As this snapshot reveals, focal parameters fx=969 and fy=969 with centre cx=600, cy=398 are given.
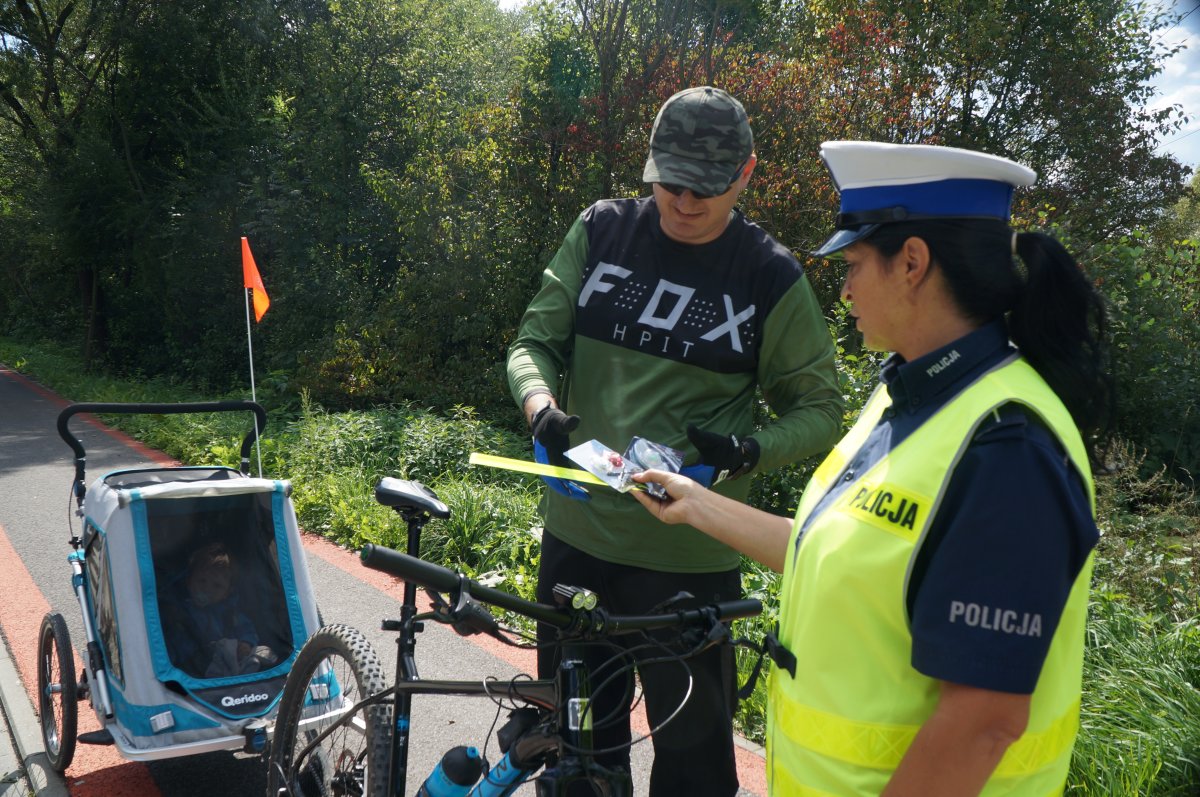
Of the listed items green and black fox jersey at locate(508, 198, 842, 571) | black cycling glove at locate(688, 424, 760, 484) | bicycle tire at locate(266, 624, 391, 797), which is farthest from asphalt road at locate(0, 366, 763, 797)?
black cycling glove at locate(688, 424, 760, 484)

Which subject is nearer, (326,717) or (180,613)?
(326,717)

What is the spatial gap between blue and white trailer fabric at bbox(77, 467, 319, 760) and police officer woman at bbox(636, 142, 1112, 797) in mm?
2641

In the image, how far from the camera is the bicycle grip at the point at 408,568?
178 centimetres

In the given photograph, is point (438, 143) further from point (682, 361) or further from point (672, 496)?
point (672, 496)

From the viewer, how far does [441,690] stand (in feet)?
7.46

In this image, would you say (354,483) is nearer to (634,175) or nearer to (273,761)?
(634,175)

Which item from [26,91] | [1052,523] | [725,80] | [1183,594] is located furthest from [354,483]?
[26,91]

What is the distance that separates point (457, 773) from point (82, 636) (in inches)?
171

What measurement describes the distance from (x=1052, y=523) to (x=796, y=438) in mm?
1241

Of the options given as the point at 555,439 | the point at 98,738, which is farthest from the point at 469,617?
the point at 98,738

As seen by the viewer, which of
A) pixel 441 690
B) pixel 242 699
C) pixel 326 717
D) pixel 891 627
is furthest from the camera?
pixel 242 699

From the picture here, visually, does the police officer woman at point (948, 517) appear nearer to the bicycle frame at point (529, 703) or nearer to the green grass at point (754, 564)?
the bicycle frame at point (529, 703)

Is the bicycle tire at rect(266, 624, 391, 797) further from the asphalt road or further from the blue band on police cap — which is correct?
the blue band on police cap

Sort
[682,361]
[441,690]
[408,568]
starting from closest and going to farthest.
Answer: [408,568]
[441,690]
[682,361]
